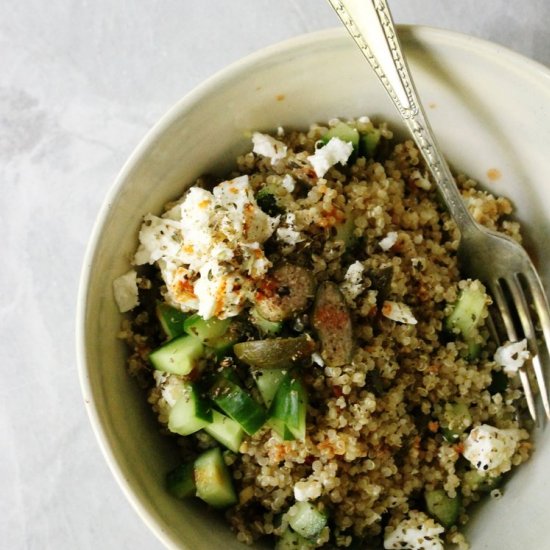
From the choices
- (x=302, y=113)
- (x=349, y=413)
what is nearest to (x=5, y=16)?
(x=302, y=113)

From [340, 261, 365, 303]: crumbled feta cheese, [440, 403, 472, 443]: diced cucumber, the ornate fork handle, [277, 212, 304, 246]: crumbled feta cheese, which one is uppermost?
the ornate fork handle

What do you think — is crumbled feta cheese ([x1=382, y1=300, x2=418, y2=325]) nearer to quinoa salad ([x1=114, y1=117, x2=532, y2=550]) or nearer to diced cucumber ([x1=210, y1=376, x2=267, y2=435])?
quinoa salad ([x1=114, y1=117, x2=532, y2=550])

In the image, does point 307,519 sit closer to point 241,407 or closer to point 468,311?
point 241,407

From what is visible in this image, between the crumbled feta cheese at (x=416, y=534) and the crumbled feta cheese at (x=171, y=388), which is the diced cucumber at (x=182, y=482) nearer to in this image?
the crumbled feta cheese at (x=171, y=388)

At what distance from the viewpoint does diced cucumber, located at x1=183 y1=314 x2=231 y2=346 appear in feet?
5.34

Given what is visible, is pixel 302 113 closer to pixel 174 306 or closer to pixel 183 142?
pixel 183 142

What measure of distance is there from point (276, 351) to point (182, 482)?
40cm

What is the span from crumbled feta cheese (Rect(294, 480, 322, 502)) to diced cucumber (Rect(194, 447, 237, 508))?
0.55 ft

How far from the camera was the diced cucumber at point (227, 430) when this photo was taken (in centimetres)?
163

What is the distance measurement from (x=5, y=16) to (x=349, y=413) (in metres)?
1.50

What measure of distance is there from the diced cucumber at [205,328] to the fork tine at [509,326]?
67 cm

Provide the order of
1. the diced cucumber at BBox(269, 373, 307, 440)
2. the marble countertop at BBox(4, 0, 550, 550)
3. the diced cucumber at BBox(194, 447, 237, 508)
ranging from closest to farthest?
the diced cucumber at BBox(269, 373, 307, 440)
the diced cucumber at BBox(194, 447, 237, 508)
the marble countertop at BBox(4, 0, 550, 550)

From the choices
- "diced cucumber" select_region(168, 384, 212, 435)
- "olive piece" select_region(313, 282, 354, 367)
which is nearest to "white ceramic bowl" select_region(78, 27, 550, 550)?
"diced cucumber" select_region(168, 384, 212, 435)

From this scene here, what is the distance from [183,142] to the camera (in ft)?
5.66
